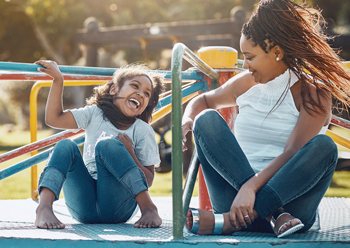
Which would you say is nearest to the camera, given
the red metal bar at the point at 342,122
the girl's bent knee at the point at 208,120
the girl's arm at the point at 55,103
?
the girl's bent knee at the point at 208,120

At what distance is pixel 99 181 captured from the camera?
167 cm

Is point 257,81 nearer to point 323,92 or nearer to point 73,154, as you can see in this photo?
point 323,92

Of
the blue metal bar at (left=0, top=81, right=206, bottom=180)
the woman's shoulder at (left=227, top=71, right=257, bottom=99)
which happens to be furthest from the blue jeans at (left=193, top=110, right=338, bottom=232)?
the blue metal bar at (left=0, top=81, right=206, bottom=180)

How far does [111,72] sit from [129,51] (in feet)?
50.9

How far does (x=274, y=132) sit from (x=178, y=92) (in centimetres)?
56

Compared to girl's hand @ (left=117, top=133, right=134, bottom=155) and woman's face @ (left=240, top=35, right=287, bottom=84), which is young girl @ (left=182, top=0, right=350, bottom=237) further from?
girl's hand @ (left=117, top=133, right=134, bottom=155)

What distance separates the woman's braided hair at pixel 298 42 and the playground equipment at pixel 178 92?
296mm

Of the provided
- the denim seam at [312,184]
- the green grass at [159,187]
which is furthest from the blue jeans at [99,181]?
A: the green grass at [159,187]

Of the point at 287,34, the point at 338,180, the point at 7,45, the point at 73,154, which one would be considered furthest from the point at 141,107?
the point at 7,45

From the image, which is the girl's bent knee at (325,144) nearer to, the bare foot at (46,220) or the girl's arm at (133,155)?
the girl's arm at (133,155)

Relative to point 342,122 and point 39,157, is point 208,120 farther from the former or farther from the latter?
point 342,122

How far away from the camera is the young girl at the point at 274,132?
136cm

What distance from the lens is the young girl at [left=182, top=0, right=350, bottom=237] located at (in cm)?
136

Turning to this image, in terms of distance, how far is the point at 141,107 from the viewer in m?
1.89
